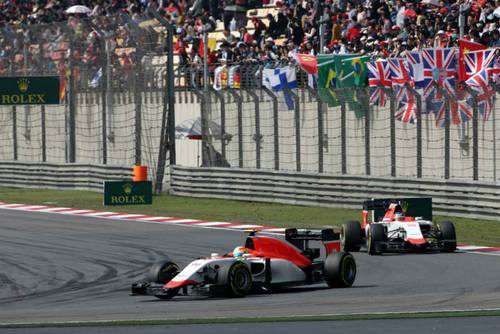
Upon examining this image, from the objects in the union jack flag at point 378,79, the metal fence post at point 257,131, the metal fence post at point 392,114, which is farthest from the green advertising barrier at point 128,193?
the metal fence post at point 392,114

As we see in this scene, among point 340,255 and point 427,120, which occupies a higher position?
point 427,120

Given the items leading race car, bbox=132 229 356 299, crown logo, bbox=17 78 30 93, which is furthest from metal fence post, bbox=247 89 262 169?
leading race car, bbox=132 229 356 299

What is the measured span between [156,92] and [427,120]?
34.3ft

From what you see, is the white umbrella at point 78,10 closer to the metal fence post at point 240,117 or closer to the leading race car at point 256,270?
the metal fence post at point 240,117

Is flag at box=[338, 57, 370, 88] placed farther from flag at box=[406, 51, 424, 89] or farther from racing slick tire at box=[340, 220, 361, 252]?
racing slick tire at box=[340, 220, 361, 252]

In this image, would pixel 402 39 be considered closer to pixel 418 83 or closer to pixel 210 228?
pixel 418 83

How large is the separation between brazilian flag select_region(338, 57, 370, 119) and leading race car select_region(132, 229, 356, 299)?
11.8m

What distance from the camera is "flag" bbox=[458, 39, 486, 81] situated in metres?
26.8

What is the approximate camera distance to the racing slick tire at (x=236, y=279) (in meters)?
15.2

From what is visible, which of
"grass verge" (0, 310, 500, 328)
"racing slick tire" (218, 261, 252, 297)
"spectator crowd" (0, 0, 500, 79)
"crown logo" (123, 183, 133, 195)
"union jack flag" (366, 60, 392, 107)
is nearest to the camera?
"grass verge" (0, 310, 500, 328)

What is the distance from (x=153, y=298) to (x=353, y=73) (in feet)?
49.5

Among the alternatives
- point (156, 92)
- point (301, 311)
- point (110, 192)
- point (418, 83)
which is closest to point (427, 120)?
point (418, 83)

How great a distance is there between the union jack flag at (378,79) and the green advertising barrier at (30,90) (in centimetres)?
1210

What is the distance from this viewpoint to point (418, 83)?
2775cm
